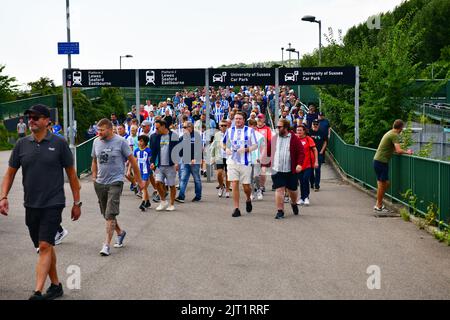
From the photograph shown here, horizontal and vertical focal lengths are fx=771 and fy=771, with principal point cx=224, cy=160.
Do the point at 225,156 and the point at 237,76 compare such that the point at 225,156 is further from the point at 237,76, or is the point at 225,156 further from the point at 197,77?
the point at 197,77

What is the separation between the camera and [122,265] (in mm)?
9359

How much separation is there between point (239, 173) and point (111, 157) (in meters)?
4.42

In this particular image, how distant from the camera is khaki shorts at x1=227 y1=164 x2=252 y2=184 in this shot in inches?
569

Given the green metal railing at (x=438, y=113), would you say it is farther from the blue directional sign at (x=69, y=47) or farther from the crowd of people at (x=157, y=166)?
the blue directional sign at (x=69, y=47)

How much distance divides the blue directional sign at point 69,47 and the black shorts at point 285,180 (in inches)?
504

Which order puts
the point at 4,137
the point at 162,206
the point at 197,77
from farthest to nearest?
the point at 4,137 < the point at 197,77 < the point at 162,206

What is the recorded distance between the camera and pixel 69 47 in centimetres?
2503

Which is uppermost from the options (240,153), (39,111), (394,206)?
(39,111)

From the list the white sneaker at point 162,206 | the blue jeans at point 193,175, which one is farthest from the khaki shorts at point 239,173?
the blue jeans at point 193,175

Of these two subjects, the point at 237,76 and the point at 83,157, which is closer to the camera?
the point at 237,76

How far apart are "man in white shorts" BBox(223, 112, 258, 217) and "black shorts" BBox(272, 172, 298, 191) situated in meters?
0.62

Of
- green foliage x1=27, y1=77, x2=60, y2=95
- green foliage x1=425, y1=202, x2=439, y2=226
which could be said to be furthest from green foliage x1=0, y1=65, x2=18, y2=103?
green foliage x1=425, y1=202, x2=439, y2=226

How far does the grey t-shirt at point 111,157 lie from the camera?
10.5m

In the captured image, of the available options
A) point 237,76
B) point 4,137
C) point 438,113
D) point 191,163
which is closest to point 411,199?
point 191,163
